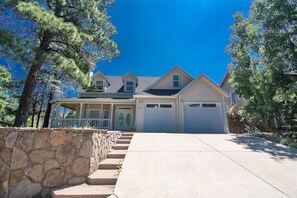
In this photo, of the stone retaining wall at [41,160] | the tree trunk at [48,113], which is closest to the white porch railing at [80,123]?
the tree trunk at [48,113]

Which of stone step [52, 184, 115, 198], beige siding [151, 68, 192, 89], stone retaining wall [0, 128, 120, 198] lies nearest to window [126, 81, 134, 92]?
beige siding [151, 68, 192, 89]

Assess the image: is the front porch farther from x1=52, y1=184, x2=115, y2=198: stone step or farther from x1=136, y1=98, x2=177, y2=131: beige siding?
x1=52, y1=184, x2=115, y2=198: stone step

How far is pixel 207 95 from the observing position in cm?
1536

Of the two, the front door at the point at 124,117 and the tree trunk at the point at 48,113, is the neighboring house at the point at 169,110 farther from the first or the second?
the tree trunk at the point at 48,113

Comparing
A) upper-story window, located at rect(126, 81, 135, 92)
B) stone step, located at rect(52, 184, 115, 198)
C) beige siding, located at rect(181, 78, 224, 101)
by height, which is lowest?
stone step, located at rect(52, 184, 115, 198)

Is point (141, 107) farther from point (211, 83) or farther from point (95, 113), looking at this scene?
point (211, 83)

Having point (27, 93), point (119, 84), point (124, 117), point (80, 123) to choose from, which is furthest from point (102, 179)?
point (119, 84)

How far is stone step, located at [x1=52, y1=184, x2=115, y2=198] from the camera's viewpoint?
11.9 feet

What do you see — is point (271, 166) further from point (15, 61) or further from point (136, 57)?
point (136, 57)

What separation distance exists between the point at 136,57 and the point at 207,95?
27.2 feet

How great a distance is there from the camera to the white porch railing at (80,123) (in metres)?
15.3

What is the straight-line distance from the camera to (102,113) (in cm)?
1775

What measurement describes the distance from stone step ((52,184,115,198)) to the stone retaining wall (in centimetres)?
28

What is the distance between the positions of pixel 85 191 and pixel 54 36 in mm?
8414
